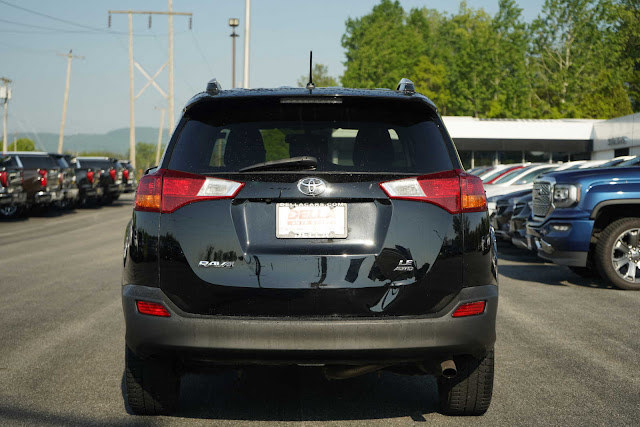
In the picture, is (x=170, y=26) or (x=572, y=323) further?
(x=170, y=26)

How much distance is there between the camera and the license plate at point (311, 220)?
151 inches

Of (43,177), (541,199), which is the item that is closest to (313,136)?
(541,199)

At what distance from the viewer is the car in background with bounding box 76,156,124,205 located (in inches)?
1271

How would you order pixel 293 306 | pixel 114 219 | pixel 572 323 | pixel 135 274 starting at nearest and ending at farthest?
pixel 293 306
pixel 135 274
pixel 572 323
pixel 114 219

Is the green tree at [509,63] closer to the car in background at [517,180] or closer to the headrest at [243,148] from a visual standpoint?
the car in background at [517,180]

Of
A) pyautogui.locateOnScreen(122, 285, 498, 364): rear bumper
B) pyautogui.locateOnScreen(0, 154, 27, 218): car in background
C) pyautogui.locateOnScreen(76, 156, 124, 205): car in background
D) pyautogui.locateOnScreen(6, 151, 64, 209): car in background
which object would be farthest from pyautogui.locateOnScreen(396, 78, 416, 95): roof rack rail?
pyautogui.locateOnScreen(76, 156, 124, 205): car in background

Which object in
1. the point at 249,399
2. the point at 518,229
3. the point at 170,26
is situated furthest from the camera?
the point at 170,26

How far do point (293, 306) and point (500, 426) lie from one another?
4.59 feet

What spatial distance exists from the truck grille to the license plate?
7157 millimetres

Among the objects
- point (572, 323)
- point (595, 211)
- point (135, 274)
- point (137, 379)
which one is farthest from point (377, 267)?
point (595, 211)

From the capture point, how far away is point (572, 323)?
7637 mm

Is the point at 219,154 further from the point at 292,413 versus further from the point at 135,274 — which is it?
the point at 292,413

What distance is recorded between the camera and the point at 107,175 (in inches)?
1297

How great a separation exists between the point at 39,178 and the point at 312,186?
2295 cm
